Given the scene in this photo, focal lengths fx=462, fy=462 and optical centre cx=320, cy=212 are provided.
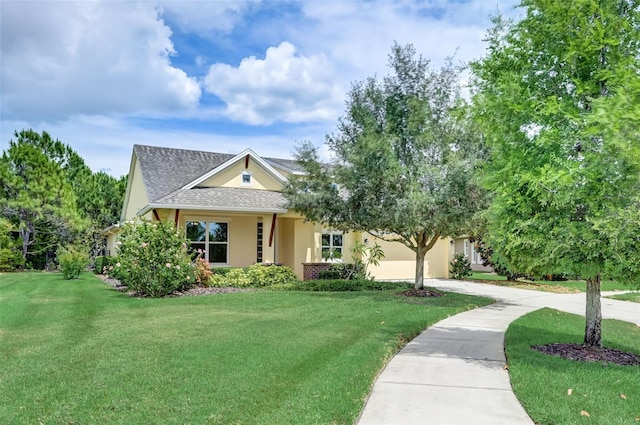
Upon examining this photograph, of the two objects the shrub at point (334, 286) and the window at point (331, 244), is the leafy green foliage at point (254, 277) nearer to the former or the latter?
the shrub at point (334, 286)

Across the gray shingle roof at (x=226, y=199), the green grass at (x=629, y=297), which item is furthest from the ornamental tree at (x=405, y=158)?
the green grass at (x=629, y=297)

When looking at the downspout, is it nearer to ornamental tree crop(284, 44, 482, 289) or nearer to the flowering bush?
→ ornamental tree crop(284, 44, 482, 289)

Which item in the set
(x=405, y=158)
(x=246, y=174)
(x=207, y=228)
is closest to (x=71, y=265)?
(x=207, y=228)

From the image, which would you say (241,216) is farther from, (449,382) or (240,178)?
(449,382)

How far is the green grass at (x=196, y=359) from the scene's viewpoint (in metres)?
4.43

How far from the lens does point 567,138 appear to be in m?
6.30

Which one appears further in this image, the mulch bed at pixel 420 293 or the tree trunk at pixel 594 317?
the mulch bed at pixel 420 293

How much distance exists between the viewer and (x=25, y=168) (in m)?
28.2

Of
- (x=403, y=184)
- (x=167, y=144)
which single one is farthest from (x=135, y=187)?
(x=403, y=184)

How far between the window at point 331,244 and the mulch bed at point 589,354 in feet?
43.6

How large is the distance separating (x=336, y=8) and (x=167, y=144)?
16329 mm

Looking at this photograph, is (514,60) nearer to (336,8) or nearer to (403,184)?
(336,8)

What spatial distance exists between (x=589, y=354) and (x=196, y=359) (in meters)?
5.72

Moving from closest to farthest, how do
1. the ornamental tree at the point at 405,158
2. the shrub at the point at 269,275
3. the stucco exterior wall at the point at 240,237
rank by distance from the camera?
1. the ornamental tree at the point at 405,158
2. the shrub at the point at 269,275
3. the stucco exterior wall at the point at 240,237
